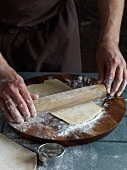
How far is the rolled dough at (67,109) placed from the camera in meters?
1.40

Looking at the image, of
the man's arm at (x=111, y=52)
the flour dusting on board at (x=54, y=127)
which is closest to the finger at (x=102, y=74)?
the man's arm at (x=111, y=52)

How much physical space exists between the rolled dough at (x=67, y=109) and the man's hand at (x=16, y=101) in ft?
0.48

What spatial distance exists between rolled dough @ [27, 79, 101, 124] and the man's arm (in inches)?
6.6

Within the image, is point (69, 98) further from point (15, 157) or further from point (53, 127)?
point (15, 157)

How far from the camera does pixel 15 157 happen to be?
4.07 feet

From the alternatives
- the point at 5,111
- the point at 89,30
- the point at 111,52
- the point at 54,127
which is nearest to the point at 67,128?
the point at 54,127

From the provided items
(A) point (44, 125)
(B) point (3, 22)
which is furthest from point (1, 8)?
(A) point (44, 125)

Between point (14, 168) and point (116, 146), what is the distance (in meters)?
0.42

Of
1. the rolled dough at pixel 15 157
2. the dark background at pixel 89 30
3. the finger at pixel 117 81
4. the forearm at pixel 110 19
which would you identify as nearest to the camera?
the rolled dough at pixel 15 157

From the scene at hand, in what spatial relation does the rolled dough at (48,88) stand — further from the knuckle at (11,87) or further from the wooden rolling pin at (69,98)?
the knuckle at (11,87)

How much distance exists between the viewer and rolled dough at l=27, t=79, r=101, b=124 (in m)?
1.40

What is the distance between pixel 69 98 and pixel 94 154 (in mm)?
302

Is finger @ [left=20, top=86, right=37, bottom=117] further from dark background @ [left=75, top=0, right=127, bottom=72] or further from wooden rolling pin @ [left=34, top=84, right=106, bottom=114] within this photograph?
dark background @ [left=75, top=0, right=127, bottom=72]

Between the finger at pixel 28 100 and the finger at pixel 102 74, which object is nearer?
the finger at pixel 28 100
